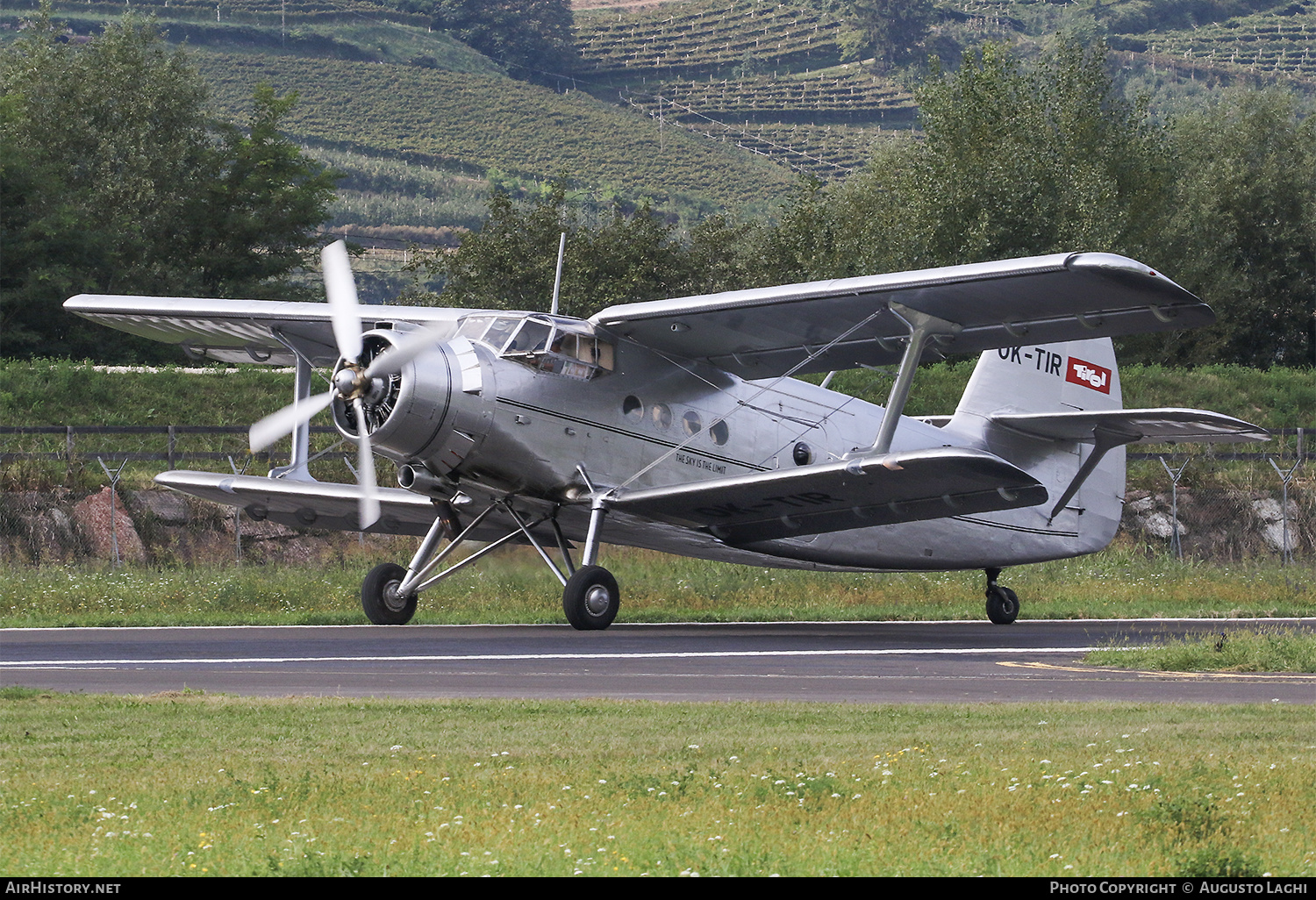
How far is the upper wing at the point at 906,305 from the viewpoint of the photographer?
16031 millimetres

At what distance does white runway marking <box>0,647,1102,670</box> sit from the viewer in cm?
1503

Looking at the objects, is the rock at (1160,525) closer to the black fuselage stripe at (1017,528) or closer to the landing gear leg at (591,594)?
the black fuselage stripe at (1017,528)

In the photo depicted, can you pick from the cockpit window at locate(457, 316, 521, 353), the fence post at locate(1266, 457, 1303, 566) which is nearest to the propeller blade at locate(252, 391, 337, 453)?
the cockpit window at locate(457, 316, 521, 353)

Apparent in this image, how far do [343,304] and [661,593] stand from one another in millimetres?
8492

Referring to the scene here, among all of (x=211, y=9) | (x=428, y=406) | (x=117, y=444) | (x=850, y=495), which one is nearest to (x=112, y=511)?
(x=117, y=444)

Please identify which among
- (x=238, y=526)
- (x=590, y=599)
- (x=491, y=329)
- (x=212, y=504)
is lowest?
(x=212, y=504)

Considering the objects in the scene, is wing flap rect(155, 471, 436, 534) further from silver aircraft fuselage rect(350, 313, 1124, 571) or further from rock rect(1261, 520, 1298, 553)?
rock rect(1261, 520, 1298, 553)

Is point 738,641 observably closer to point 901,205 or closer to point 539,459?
point 539,459

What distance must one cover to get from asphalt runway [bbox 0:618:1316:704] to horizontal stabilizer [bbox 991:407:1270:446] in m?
2.44

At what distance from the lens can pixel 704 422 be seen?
64.9 ft

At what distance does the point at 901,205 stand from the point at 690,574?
39.6m

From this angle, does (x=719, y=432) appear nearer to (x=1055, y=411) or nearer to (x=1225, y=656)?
(x=1055, y=411)

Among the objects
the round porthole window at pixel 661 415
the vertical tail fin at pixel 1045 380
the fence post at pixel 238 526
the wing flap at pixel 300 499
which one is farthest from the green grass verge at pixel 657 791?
the fence post at pixel 238 526
